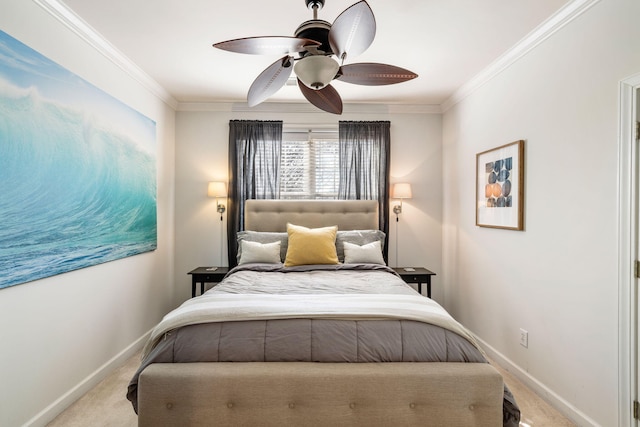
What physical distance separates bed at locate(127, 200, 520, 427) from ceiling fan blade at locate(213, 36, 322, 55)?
1.40 m

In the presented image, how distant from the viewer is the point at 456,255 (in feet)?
12.7

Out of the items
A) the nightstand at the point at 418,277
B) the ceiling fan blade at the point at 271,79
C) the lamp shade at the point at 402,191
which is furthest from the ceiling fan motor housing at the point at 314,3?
the nightstand at the point at 418,277

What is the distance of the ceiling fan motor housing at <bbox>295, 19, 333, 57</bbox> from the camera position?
72.3 inches

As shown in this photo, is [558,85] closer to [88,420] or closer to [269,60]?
[269,60]

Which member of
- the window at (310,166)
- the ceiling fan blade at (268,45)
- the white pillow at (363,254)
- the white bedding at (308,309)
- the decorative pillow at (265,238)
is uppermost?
the ceiling fan blade at (268,45)

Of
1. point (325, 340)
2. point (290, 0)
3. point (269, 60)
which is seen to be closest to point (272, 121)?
point (269, 60)

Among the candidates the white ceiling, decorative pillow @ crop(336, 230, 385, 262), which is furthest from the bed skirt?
the white ceiling

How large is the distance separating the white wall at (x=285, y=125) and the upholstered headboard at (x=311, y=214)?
1.48 feet

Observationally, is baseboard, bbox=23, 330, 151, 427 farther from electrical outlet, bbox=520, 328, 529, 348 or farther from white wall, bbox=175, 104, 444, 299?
electrical outlet, bbox=520, 328, 529, 348

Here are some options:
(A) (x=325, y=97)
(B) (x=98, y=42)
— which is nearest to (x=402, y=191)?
(A) (x=325, y=97)

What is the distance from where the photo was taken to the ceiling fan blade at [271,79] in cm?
198

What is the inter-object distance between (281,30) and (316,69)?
3.09 ft

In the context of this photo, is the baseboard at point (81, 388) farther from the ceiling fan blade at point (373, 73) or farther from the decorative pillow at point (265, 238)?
the ceiling fan blade at point (373, 73)

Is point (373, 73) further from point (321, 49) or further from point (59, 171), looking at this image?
point (59, 171)
